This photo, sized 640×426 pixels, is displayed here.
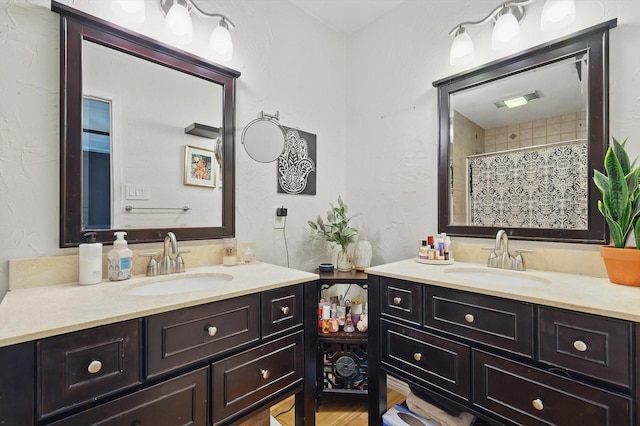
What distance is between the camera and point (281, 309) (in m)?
1.26

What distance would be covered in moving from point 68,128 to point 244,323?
1068 millimetres

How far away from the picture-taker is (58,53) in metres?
1.20

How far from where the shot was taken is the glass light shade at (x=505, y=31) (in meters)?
1.51

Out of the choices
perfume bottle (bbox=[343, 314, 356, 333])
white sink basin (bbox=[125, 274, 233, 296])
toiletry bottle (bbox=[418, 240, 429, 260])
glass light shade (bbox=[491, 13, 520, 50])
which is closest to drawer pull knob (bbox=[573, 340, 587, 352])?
toiletry bottle (bbox=[418, 240, 429, 260])

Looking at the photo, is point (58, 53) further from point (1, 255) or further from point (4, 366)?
point (4, 366)

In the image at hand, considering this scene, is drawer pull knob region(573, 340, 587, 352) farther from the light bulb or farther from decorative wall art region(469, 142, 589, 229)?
the light bulb

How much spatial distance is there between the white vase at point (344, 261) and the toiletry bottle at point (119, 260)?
3.98 ft

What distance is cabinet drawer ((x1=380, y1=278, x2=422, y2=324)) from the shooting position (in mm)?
1350

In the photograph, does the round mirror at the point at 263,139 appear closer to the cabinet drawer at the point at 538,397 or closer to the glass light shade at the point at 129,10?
the glass light shade at the point at 129,10

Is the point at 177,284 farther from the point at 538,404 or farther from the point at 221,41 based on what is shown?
the point at 538,404

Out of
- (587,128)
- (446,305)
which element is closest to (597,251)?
(587,128)

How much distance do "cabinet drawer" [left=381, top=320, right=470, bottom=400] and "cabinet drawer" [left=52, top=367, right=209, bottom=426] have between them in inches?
33.8

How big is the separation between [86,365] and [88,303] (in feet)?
0.70

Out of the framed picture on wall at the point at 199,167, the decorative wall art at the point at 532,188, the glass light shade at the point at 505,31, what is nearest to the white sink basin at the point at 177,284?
the framed picture on wall at the point at 199,167
